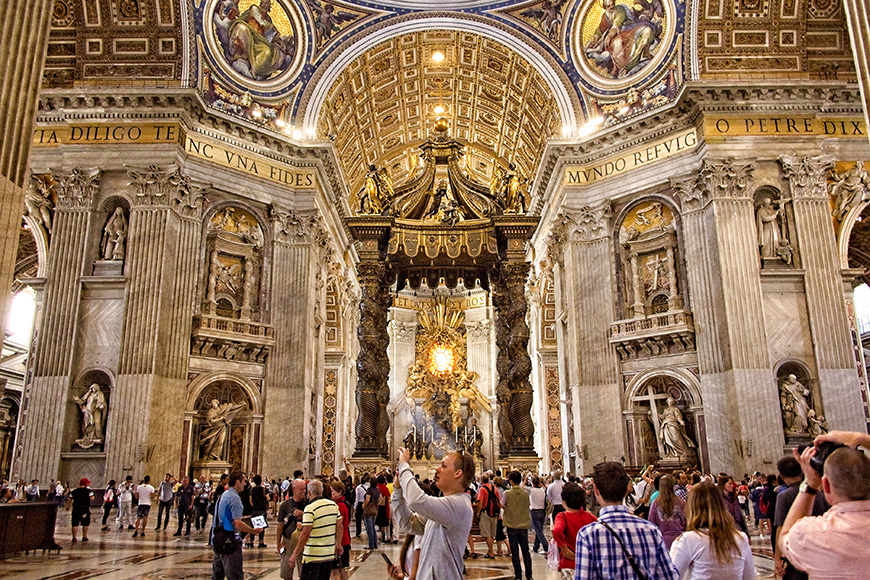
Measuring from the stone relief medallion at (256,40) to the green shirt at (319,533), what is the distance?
15.6 metres

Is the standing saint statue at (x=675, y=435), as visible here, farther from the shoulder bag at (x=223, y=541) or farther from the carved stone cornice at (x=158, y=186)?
the shoulder bag at (x=223, y=541)

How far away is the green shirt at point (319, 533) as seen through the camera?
4371 millimetres

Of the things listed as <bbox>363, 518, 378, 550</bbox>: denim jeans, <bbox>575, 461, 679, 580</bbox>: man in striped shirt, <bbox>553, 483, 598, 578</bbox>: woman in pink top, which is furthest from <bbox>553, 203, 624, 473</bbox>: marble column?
<bbox>575, 461, 679, 580</bbox>: man in striped shirt

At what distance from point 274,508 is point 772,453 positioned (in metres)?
10.4

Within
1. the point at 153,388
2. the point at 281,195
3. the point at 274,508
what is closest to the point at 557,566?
the point at 274,508

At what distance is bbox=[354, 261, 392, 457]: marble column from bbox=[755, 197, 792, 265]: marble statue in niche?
8714mm

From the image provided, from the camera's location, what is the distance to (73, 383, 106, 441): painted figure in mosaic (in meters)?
14.4

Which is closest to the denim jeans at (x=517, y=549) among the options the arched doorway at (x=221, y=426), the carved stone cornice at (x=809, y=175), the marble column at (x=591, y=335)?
the marble column at (x=591, y=335)

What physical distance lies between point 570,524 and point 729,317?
12562 mm

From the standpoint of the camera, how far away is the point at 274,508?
14273mm

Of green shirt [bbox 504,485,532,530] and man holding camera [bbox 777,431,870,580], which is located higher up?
man holding camera [bbox 777,431,870,580]

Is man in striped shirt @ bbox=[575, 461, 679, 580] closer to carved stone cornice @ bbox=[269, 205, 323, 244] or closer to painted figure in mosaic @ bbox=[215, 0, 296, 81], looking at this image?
carved stone cornice @ bbox=[269, 205, 323, 244]

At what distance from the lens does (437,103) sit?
2398 centimetres

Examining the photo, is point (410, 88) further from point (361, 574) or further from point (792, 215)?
point (361, 574)
